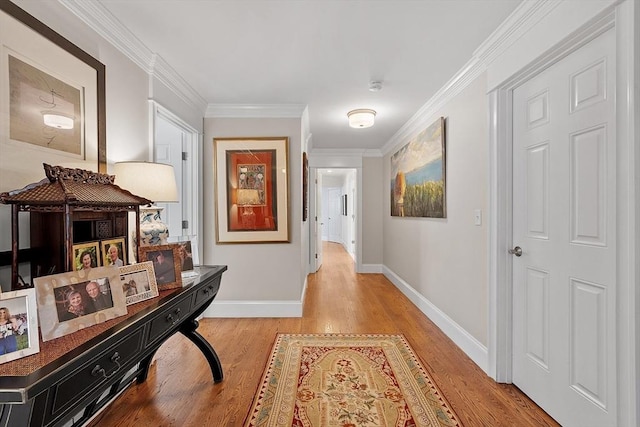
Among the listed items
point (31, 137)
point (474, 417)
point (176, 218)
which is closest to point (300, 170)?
point (176, 218)

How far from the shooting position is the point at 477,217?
2.42m

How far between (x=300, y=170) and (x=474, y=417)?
2.59m

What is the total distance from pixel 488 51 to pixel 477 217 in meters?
1.17

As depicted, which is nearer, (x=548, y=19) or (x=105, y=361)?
(x=105, y=361)

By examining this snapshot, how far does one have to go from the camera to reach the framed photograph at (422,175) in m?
3.10

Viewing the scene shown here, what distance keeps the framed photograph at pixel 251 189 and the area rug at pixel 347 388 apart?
4.06 ft

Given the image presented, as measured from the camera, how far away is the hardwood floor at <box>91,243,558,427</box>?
5.93 feet

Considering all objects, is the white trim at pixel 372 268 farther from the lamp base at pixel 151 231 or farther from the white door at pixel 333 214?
the white door at pixel 333 214

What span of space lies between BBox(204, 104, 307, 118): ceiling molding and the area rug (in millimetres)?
2308

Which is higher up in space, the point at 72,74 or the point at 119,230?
the point at 72,74
